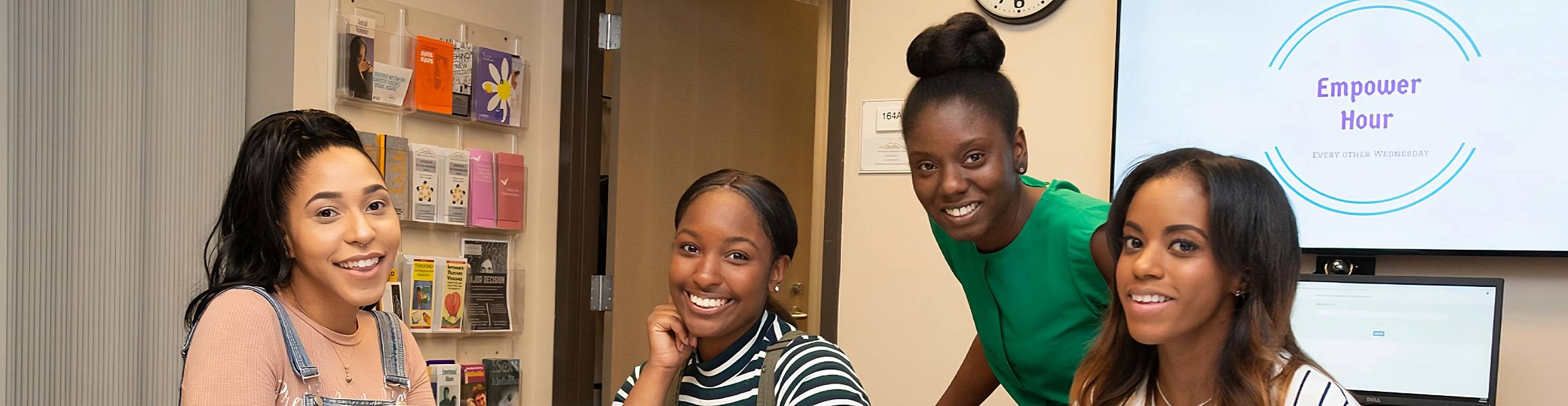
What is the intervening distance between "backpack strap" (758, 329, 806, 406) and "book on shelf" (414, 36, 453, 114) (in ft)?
6.43

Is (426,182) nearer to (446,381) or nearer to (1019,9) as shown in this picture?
(446,381)

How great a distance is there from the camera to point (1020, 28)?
2828mm

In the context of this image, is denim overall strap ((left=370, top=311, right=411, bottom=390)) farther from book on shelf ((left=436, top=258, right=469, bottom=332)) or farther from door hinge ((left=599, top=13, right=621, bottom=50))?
door hinge ((left=599, top=13, right=621, bottom=50))

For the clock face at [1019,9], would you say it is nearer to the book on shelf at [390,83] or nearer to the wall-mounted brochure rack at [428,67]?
the wall-mounted brochure rack at [428,67]

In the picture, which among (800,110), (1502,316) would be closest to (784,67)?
(800,110)

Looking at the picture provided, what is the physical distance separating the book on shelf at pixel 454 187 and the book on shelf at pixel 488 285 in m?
0.10

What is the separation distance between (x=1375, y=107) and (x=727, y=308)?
5.40ft

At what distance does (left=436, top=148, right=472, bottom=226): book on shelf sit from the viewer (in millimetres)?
3109

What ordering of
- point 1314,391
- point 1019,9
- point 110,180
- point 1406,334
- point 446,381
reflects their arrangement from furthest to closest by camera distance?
point 446,381 < point 1019,9 < point 110,180 < point 1406,334 < point 1314,391

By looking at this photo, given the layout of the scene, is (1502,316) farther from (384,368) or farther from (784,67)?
(784,67)

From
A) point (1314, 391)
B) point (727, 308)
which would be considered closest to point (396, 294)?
point (727, 308)

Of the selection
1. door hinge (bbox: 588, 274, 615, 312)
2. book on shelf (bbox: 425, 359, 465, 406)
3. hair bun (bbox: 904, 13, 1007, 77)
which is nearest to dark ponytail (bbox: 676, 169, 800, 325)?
hair bun (bbox: 904, 13, 1007, 77)

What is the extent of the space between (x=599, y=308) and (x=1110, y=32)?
1.67 meters

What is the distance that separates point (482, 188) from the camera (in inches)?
127
